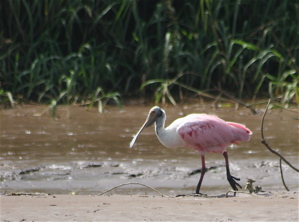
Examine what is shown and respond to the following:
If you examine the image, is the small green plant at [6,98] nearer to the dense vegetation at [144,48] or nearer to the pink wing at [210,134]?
the dense vegetation at [144,48]

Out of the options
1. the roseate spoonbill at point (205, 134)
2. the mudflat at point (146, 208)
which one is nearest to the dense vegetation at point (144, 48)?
the roseate spoonbill at point (205, 134)

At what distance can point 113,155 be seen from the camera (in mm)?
7254

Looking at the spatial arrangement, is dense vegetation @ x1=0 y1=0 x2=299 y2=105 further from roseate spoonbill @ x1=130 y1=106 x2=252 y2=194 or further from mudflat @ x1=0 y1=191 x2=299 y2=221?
mudflat @ x1=0 y1=191 x2=299 y2=221

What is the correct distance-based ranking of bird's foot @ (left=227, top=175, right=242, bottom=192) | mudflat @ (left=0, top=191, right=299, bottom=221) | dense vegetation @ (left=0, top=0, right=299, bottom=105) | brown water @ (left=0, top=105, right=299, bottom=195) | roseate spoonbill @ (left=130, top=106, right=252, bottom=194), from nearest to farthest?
mudflat @ (left=0, top=191, right=299, bottom=221)
bird's foot @ (left=227, top=175, right=242, bottom=192)
brown water @ (left=0, top=105, right=299, bottom=195)
roseate spoonbill @ (left=130, top=106, right=252, bottom=194)
dense vegetation @ (left=0, top=0, right=299, bottom=105)

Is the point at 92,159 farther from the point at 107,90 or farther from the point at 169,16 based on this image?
the point at 169,16

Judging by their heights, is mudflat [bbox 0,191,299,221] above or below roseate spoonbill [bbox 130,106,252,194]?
below

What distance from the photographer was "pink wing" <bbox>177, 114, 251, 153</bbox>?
6.41 meters

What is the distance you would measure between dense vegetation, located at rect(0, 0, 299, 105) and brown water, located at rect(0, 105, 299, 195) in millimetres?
569

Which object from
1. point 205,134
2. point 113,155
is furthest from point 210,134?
point 113,155

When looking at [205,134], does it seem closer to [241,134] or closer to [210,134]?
[210,134]

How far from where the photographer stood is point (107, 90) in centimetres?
1010

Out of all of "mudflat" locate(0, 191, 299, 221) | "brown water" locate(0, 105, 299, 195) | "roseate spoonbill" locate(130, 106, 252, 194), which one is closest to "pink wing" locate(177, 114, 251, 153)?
"roseate spoonbill" locate(130, 106, 252, 194)

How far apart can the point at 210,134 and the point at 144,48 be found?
147 inches

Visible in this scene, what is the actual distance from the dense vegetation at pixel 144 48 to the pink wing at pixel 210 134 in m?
2.93
